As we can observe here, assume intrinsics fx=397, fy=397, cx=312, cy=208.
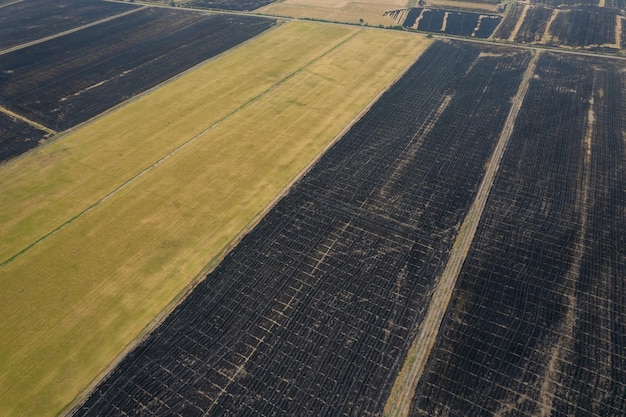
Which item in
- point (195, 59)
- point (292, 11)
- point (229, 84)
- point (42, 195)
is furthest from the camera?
point (292, 11)

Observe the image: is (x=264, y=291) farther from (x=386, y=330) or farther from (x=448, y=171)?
(x=448, y=171)

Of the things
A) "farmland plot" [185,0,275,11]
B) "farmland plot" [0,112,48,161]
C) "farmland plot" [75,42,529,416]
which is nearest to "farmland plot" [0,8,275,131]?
"farmland plot" [0,112,48,161]

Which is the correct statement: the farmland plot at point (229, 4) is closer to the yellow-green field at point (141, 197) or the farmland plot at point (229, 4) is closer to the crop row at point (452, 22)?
the yellow-green field at point (141, 197)

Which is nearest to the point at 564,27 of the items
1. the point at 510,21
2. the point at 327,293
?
the point at 510,21

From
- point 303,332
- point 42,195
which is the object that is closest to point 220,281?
point 303,332

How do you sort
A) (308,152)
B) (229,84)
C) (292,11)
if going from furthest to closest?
(292,11) < (229,84) < (308,152)

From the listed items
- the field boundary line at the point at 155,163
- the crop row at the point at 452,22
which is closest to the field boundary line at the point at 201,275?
the field boundary line at the point at 155,163
